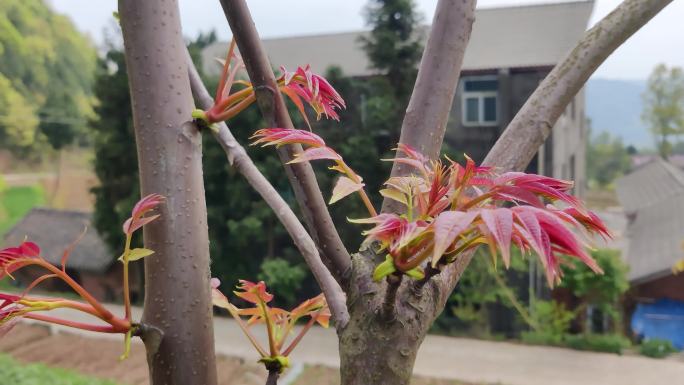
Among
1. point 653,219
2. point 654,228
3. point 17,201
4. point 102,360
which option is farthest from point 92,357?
point 653,219

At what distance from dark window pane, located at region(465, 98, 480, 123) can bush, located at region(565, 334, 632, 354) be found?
1.76 metres

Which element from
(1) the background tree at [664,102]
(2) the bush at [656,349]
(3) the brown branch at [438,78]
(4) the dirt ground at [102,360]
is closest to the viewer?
(3) the brown branch at [438,78]

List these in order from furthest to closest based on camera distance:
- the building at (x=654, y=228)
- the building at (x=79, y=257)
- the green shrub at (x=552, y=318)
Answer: the building at (x=79, y=257) → the building at (x=654, y=228) → the green shrub at (x=552, y=318)

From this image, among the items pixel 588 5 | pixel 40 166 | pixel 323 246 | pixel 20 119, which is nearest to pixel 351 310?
pixel 323 246

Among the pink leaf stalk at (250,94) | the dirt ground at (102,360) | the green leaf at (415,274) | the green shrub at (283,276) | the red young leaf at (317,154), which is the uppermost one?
the pink leaf stalk at (250,94)

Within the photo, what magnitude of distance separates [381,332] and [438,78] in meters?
0.22

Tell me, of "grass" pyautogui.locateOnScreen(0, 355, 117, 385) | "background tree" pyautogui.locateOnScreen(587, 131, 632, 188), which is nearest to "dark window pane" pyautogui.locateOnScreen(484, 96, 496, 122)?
"grass" pyautogui.locateOnScreen(0, 355, 117, 385)

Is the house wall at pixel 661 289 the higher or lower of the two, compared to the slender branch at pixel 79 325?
lower

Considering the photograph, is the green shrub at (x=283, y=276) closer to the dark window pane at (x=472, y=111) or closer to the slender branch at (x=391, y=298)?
the dark window pane at (x=472, y=111)

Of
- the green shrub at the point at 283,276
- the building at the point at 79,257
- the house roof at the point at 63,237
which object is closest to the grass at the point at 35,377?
the green shrub at the point at 283,276

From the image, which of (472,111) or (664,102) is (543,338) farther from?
(664,102)

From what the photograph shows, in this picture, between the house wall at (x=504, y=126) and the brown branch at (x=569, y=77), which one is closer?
the brown branch at (x=569, y=77)

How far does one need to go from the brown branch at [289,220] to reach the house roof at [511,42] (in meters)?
3.76

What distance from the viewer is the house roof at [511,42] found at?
171 inches
